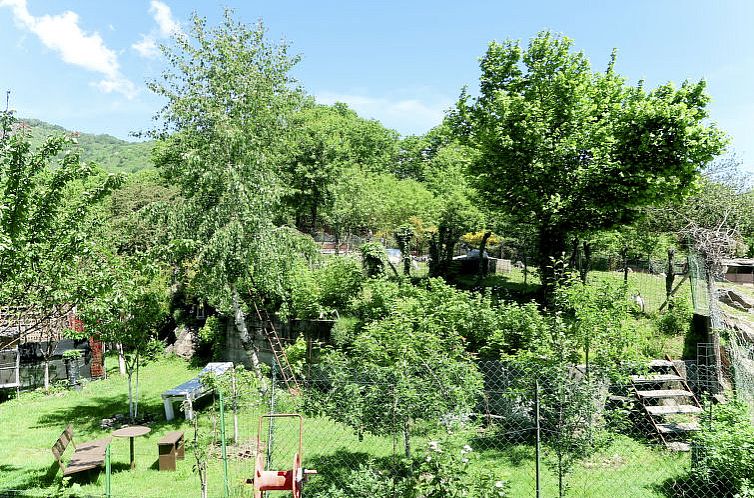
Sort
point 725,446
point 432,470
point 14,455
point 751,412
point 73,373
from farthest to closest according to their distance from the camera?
point 73,373
point 14,455
point 751,412
point 725,446
point 432,470

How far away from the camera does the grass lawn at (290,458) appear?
754cm

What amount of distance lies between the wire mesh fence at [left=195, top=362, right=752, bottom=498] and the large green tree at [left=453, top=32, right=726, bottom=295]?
226 inches

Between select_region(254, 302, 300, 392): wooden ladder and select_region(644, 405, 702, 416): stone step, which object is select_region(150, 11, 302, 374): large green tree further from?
select_region(644, 405, 702, 416): stone step

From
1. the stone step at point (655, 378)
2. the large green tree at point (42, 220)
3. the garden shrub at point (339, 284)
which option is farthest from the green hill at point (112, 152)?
the stone step at point (655, 378)

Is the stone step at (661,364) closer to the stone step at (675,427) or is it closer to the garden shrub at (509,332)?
the stone step at (675,427)

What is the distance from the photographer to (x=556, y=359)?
772 centimetres

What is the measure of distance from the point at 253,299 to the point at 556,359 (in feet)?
31.9

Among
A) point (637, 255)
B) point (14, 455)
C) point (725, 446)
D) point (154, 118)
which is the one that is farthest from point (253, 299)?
point (637, 255)

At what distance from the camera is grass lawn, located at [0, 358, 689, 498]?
754 cm

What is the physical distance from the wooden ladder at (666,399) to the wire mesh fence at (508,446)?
0.11ft

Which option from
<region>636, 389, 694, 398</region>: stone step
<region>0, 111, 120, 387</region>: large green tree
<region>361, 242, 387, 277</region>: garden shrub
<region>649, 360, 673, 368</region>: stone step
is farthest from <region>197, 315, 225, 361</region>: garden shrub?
<region>649, 360, 673, 368</region>: stone step

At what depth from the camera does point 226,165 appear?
1148cm

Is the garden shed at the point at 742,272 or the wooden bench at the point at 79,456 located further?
the garden shed at the point at 742,272

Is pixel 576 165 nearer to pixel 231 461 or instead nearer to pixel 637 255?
pixel 637 255
